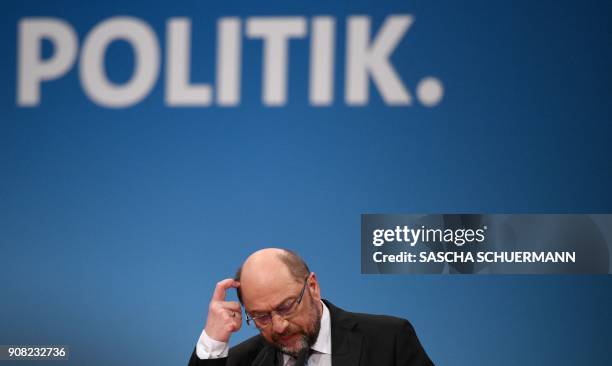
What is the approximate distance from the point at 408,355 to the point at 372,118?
1363 mm

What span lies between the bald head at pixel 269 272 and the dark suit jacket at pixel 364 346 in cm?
23

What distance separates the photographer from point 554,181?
3.78 metres

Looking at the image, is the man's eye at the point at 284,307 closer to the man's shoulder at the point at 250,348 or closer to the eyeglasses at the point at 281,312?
the eyeglasses at the point at 281,312

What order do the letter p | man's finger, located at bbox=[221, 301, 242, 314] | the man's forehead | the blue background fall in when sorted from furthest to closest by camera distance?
the letter p
the blue background
man's finger, located at bbox=[221, 301, 242, 314]
the man's forehead

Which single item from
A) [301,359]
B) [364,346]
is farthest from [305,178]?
[301,359]

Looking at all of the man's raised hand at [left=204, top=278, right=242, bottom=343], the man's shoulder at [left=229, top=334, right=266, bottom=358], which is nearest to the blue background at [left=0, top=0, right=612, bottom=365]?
the man's shoulder at [left=229, top=334, right=266, bottom=358]

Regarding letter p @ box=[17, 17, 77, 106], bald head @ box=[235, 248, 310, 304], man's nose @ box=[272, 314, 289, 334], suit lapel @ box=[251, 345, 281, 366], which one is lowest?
suit lapel @ box=[251, 345, 281, 366]

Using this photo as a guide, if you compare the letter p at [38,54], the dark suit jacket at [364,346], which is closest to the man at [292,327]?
the dark suit jacket at [364,346]

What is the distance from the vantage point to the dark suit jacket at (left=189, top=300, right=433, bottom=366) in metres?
2.78

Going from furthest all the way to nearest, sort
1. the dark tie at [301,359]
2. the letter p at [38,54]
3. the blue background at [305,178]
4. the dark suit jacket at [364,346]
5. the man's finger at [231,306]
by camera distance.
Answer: the letter p at [38,54]
the blue background at [305,178]
the man's finger at [231,306]
the dark suit jacket at [364,346]
the dark tie at [301,359]

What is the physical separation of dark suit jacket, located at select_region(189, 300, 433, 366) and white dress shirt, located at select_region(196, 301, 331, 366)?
0.05ft

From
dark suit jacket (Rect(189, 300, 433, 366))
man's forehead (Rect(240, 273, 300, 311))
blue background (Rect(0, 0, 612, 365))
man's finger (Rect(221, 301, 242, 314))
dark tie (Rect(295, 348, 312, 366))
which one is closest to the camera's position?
dark tie (Rect(295, 348, 312, 366))

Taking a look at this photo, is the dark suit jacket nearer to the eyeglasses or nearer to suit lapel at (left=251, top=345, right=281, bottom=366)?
suit lapel at (left=251, top=345, right=281, bottom=366)

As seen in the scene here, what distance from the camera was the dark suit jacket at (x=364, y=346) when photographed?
278 centimetres
